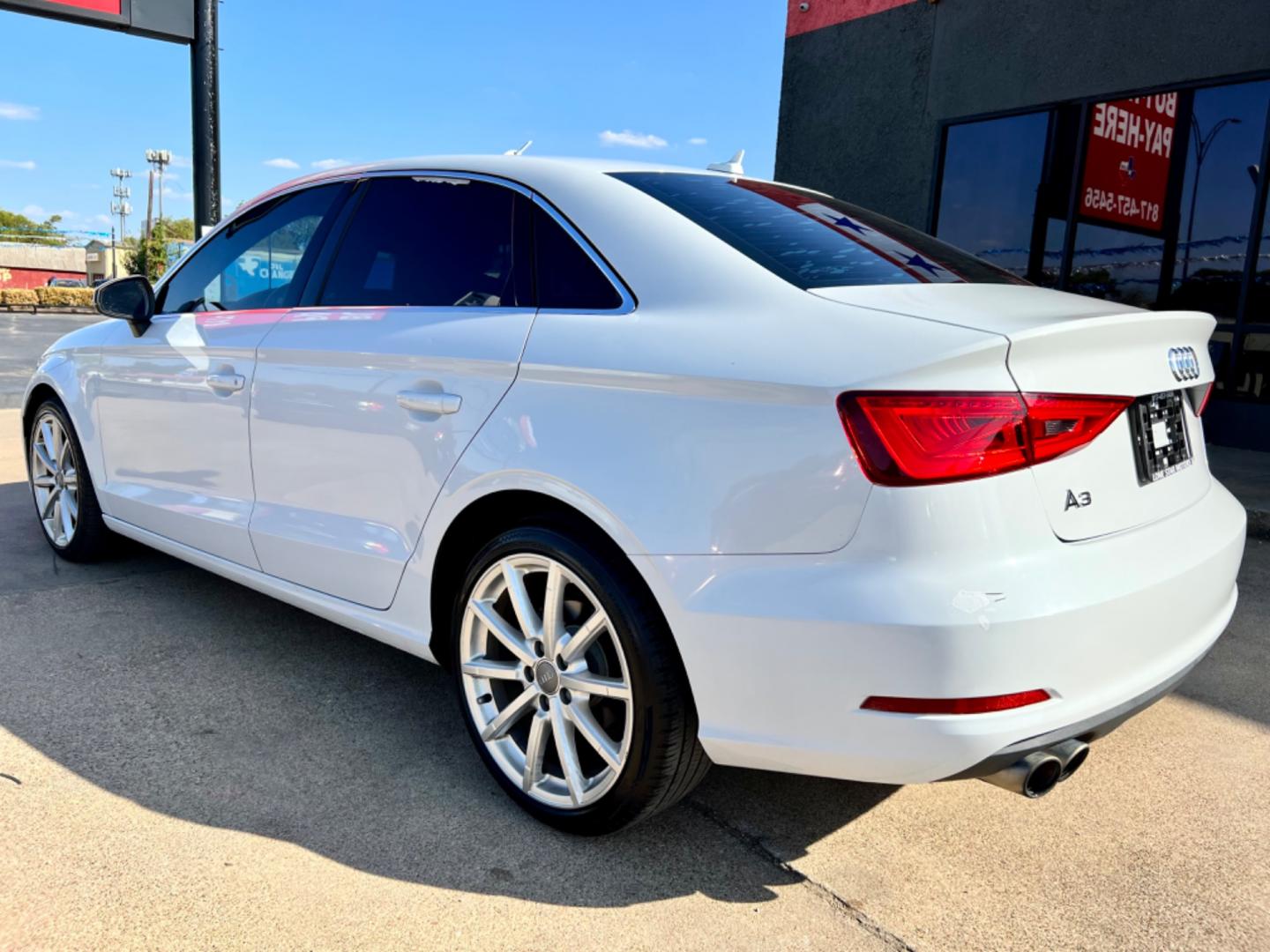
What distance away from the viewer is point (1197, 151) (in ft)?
28.2

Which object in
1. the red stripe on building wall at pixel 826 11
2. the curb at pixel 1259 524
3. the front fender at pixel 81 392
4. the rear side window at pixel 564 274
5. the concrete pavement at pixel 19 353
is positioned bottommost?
the concrete pavement at pixel 19 353

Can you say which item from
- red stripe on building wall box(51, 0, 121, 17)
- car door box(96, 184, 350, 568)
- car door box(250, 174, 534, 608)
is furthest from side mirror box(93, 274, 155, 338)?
red stripe on building wall box(51, 0, 121, 17)

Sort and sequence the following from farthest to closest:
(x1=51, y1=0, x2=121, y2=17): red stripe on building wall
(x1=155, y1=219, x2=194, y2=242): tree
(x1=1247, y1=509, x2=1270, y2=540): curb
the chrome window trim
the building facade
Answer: (x1=155, y1=219, x2=194, y2=242): tree < the building facade < (x1=51, y1=0, x2=121, y2=17): red stripe on building wall < (x1=1247, y1=509, x2=1270, y2=540): curb < the chrome window trim

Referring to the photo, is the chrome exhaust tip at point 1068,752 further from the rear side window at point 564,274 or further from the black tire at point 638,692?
the rear side window at point 564,274

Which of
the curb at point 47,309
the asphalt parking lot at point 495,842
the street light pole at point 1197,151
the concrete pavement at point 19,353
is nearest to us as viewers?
the asphalt parking lot at point 495,842

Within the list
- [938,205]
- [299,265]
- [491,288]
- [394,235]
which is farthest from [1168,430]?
[938,205]

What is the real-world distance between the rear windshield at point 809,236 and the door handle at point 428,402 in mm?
725

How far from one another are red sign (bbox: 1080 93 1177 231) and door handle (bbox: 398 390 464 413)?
8.53m

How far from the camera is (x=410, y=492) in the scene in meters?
2.62

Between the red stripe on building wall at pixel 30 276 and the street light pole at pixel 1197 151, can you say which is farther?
the red stripe on building wall at pixel 30 276

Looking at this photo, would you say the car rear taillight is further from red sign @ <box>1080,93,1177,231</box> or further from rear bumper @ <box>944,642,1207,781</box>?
red sign @ <box>1080,93,1177,231</box>

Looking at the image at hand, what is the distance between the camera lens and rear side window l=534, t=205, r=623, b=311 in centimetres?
237

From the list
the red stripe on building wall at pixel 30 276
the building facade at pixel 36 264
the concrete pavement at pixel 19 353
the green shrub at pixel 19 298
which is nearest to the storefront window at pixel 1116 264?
the concrete pavement at pixel 19 353

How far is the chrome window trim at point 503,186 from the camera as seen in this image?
2.33 meters
